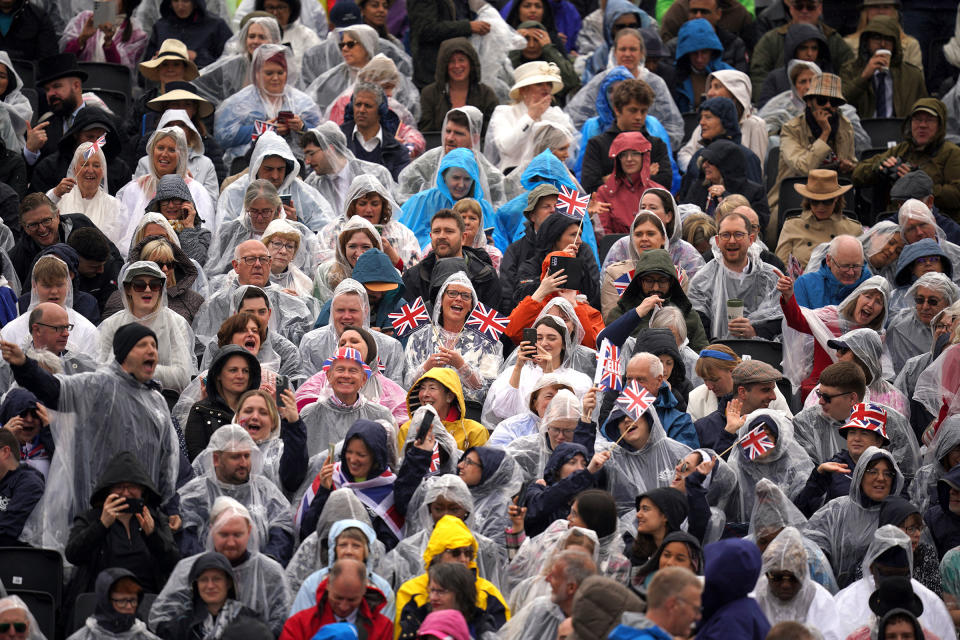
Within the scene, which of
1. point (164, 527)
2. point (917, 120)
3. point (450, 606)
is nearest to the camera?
point (450, 606)

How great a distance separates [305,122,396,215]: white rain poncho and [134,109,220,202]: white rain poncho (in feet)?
2.34

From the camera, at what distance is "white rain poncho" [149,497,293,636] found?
8.53 metres

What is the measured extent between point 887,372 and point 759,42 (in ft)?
17.5

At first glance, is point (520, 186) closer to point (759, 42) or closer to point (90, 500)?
point (759, 42)

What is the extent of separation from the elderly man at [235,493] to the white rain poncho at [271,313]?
2.08 m

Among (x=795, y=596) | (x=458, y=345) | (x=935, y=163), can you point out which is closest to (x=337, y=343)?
(x=458, y=345)

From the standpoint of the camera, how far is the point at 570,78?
15.8m

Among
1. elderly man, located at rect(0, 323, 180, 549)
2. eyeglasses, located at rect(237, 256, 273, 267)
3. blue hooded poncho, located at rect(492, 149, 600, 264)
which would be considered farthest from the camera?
blue hooded poncho, located at rect(492, 149, 600, 264)

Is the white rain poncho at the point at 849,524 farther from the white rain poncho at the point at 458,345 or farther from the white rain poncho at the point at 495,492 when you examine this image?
the white rain poncho at the point at 458,345

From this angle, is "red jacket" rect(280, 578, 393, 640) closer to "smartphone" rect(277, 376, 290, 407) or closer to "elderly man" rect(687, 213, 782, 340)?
"smartphone" rect(277, 376, 290, 407)

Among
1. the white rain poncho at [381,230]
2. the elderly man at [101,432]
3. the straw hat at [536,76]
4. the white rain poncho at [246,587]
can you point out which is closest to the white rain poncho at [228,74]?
the straw hat at [536,76]

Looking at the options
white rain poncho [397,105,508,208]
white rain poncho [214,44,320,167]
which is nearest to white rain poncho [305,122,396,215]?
white rain poncho [397,105,508,208]

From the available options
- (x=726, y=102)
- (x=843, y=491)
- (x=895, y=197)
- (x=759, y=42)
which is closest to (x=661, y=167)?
(x=726, y=102)

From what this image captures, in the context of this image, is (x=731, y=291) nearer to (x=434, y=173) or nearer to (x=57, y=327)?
(x=434, y=173)
